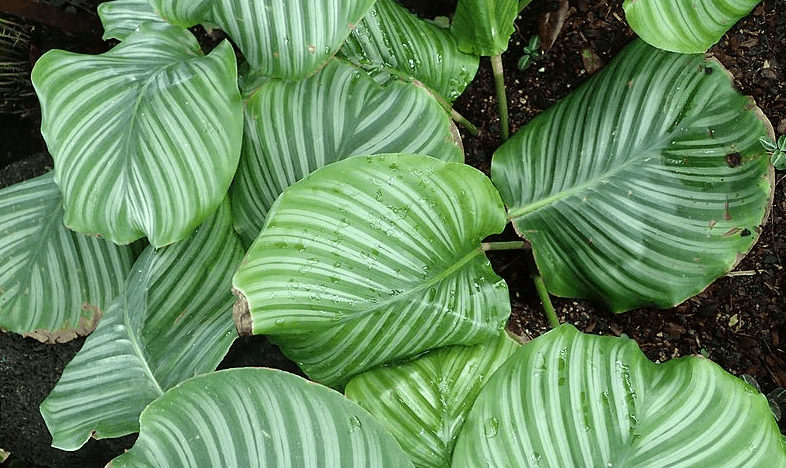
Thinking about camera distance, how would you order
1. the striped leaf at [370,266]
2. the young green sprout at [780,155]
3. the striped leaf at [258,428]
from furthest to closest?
→ the young green sprout at [780,155], the striped leaf at [370,266], the striped leaf at [258,428]

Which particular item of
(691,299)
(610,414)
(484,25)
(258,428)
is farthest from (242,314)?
(691,299)

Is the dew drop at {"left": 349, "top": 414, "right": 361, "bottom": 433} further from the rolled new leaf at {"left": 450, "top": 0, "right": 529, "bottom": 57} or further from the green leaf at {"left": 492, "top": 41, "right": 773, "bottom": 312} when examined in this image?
the rolled new leaf at {"left": 450, "top": 0, "right": 529, "bottom": 57}

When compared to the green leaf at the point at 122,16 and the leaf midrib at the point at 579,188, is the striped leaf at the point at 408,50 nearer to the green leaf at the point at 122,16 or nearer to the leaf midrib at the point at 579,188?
the leaf midrib at the point at 579,188

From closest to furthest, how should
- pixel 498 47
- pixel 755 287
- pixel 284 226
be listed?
pixel 284 226
pixel 498 47
pixel 755 287

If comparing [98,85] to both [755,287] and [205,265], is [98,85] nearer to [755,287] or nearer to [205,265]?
[205,265]

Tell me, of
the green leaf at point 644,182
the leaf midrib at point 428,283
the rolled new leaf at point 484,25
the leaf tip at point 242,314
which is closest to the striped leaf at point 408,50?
the rolled new leaf at point 484,25

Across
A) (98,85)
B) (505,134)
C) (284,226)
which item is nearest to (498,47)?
(505,134)

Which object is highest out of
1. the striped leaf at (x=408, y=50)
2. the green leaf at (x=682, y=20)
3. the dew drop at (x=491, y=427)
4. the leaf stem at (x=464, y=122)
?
the green leaf at (x=682, y=20)

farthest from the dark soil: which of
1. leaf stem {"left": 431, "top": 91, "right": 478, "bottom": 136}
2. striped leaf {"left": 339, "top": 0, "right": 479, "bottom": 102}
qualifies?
striped leaf {"left": 339, "top": 0, "right": 479, "bottom": 102}
